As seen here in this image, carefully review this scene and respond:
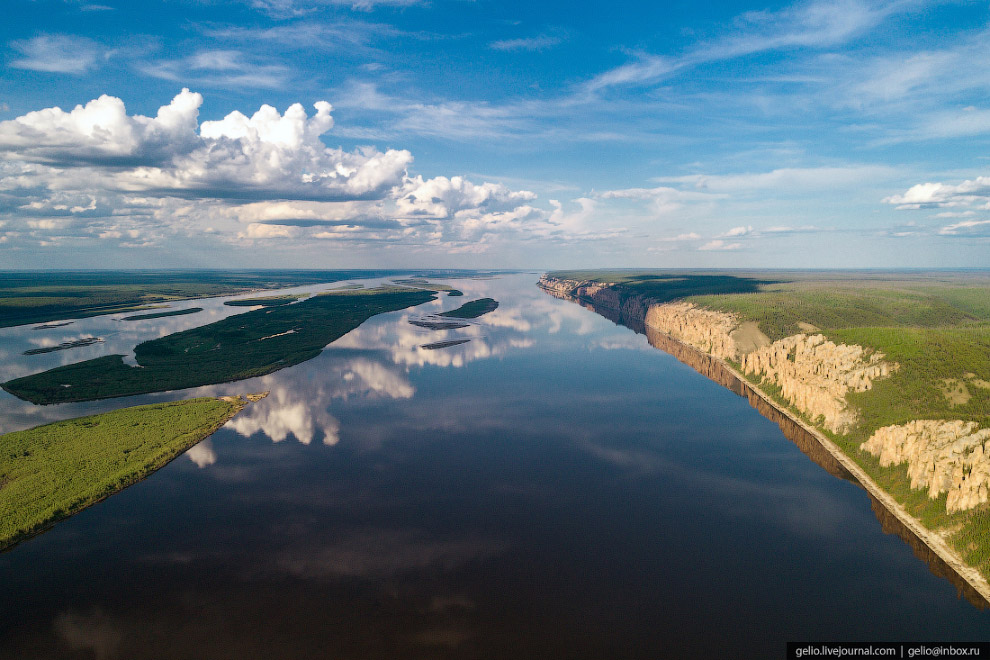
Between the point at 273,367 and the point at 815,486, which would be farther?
the point at 273,367

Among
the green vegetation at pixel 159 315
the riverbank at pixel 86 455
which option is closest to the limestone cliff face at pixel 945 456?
the riverbank at pixel 86 455

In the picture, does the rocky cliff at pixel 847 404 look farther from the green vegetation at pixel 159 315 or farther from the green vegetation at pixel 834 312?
the green vegetation at pixel 159 315

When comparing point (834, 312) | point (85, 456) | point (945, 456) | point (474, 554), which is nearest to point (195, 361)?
point (85, 456)

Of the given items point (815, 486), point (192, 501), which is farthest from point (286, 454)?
point (815, 486)

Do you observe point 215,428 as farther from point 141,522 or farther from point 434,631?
point 434,631

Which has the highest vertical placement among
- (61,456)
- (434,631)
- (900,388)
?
(900,388)
